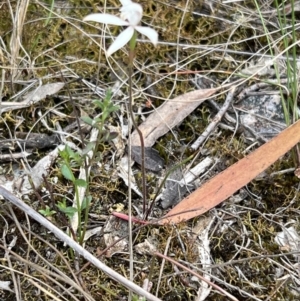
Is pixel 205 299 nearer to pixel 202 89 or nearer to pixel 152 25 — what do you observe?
pixel 202 89

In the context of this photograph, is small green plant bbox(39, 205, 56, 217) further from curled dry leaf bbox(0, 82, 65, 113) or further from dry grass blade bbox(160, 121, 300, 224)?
curled dry leaf bbox(0, 82, 65, 113)

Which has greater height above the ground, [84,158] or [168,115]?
[84,158]

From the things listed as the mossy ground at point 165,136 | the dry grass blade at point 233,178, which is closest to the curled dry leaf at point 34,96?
the mossy ground at point 165,136

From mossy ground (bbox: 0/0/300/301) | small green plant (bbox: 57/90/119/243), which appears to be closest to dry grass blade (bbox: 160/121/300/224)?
mossy ground (bbox: 0/0/300/301)

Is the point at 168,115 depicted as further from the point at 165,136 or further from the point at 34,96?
the point at 34,96

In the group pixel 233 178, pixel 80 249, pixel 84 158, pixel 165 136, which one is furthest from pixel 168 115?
pixel 80 249

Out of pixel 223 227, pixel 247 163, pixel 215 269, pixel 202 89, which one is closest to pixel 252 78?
pixel 202 89

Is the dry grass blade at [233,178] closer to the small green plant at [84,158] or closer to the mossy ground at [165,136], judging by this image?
the mossy ground at [165,136]
